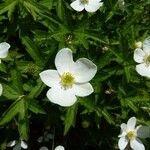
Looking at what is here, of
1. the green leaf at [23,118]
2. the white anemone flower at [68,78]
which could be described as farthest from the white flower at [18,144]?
the white anemone flower at [68,78]

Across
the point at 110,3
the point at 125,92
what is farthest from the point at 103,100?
the point at 110,3

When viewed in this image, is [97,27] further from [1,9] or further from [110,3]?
[1,9]

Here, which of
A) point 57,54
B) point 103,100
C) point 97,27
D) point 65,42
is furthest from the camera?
point 97,27

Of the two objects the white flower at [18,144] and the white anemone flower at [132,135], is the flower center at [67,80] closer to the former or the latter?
the white anemone flower at [132,135]

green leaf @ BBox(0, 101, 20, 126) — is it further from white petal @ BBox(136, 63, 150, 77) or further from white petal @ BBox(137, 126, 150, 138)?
white petal @ BBox(137, 126, 150, 138)

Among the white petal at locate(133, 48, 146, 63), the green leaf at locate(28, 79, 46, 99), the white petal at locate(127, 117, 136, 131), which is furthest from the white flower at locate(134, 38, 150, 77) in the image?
the green leaf at locate(28, 79, 46, 99)

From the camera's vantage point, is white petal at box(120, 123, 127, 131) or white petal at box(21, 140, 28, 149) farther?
white petal at box(21, 140, 28, 149)
